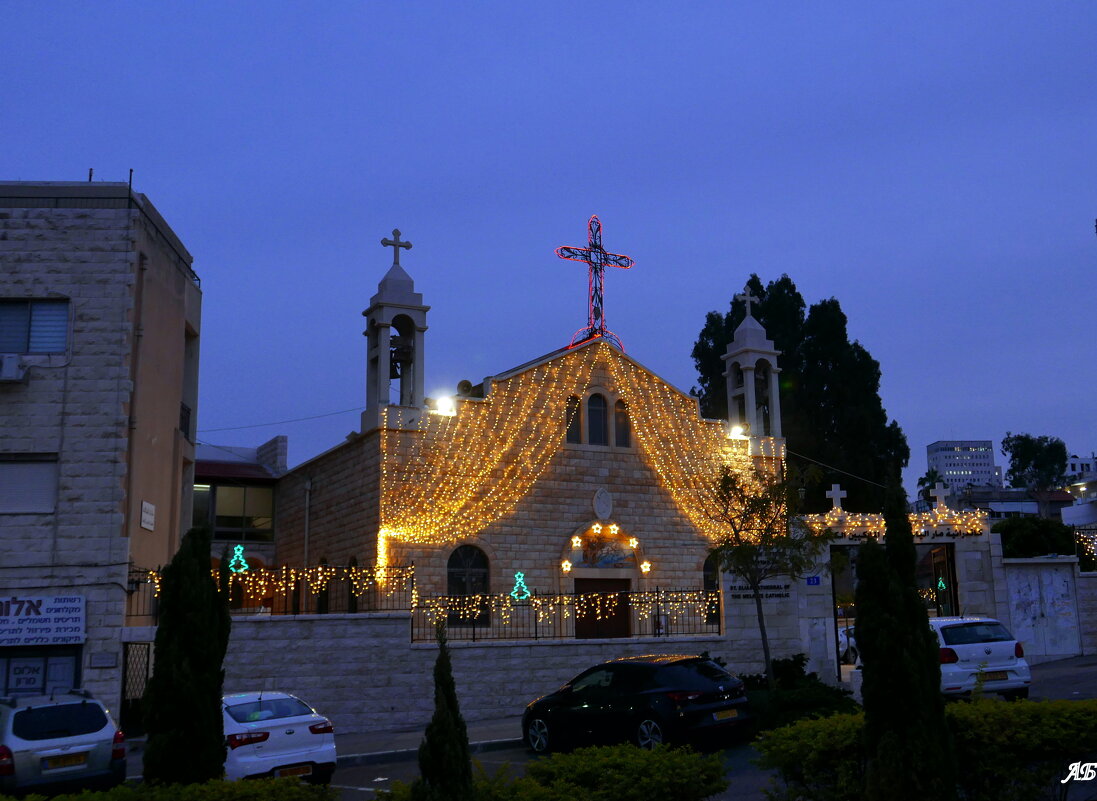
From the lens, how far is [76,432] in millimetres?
19609

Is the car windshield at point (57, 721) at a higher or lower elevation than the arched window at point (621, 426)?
lower

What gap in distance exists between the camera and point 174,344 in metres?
23.0

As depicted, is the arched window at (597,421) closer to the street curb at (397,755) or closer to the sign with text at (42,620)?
the street curb at (397,755)

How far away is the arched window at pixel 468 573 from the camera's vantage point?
26.1m

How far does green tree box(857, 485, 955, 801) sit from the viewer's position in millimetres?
8125

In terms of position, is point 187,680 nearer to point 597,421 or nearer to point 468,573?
point 468,573

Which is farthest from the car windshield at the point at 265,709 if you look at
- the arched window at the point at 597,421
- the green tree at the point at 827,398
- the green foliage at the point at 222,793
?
the green tree at the point at 827,398

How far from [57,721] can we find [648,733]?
7387mm

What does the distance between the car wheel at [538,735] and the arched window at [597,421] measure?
1286cm

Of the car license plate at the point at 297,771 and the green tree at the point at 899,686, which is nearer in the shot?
the green tree at the point at 899,686

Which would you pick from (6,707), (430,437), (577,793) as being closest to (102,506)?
(6,707)

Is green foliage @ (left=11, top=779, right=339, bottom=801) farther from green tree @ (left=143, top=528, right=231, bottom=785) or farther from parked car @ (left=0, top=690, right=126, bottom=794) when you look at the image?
parked car @ (left=0, top=690, right=126, bottom=794)

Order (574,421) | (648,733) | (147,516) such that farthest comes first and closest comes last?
(574,421) → (147,516) → (648,733)

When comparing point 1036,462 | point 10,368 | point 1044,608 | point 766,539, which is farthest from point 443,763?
point 1036,462
